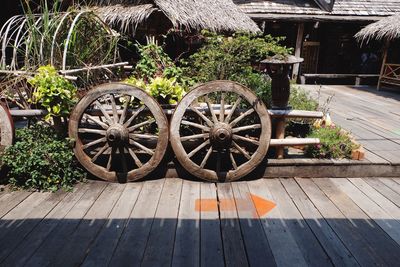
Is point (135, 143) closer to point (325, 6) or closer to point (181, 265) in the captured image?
point (181, 265)

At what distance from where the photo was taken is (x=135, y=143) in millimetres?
3426

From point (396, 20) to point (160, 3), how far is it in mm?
8990

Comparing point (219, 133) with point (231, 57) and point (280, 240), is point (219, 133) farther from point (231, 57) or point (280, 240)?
point (231, 57)

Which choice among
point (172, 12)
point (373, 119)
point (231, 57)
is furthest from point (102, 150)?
point (373, 119)

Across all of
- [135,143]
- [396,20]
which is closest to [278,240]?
[135,143]

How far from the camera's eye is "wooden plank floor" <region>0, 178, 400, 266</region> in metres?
2.36

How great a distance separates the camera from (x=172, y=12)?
661cm

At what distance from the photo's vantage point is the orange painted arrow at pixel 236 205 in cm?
305

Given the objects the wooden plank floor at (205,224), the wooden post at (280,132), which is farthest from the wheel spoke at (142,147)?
the wooden post at (280,132)

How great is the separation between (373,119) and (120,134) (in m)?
5.67

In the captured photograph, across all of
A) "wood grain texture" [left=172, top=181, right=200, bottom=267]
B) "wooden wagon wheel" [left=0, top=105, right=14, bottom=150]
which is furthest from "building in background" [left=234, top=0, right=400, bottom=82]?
"wooden wagon wheel" [left=0, top=105, right=14, bottom=150]

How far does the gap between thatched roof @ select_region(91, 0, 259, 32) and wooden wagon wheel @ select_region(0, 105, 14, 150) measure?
11.5 ft

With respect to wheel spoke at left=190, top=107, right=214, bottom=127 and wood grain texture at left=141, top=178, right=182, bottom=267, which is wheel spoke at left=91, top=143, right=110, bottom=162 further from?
wheel spoke at left=190, top=107, right=214, bottom=127

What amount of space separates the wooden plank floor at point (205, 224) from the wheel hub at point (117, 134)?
0.56m
